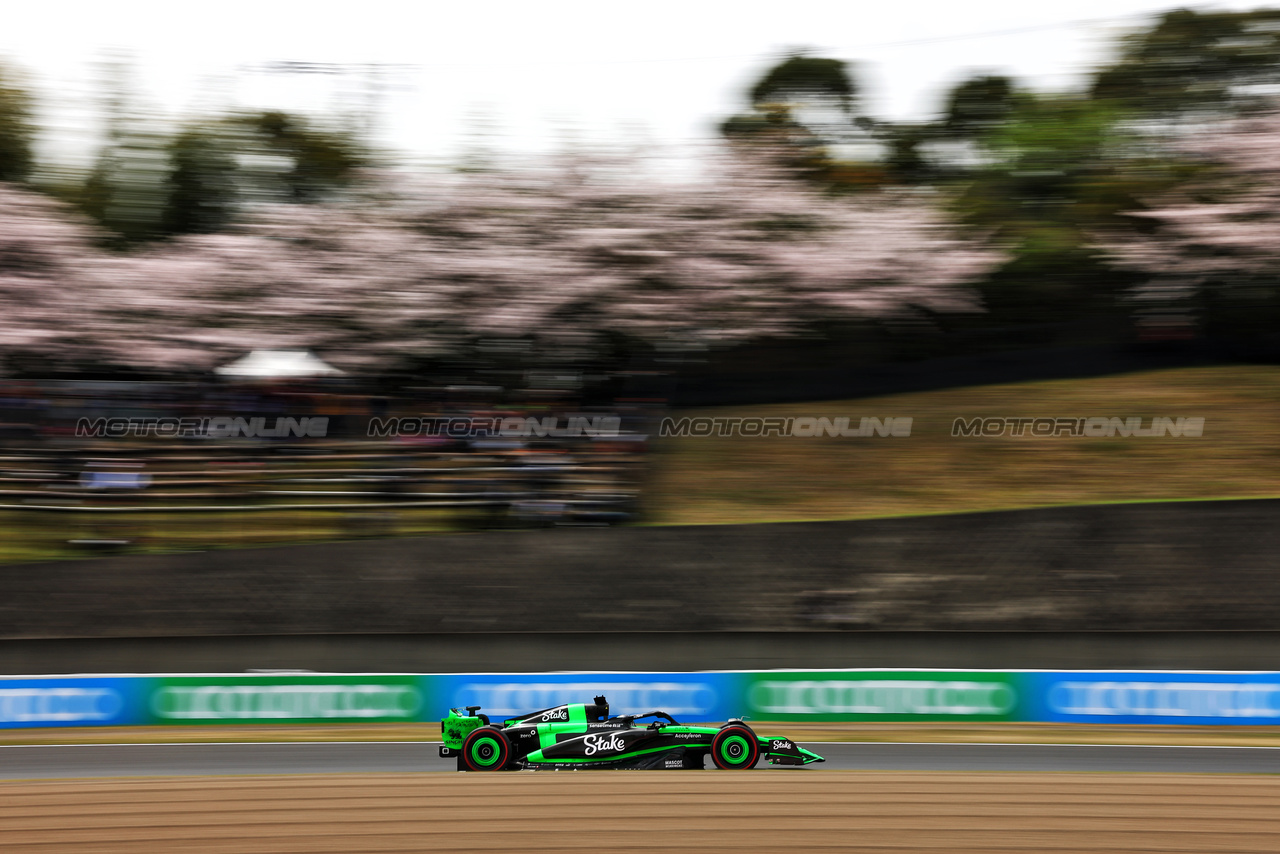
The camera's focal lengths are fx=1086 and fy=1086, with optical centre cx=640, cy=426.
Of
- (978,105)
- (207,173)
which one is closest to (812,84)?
(978,105)

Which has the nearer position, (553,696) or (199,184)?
(553,696)

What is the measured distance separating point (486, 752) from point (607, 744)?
1.06 metres

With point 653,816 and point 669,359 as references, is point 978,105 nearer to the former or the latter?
point 669,359

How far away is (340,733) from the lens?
11836 millimetres

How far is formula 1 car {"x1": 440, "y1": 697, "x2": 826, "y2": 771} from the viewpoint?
921 centimetres

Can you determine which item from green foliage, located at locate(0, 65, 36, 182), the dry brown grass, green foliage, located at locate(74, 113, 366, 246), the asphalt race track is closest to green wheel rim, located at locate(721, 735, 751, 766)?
the asphalt race track

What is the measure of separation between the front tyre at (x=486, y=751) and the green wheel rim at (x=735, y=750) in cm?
186

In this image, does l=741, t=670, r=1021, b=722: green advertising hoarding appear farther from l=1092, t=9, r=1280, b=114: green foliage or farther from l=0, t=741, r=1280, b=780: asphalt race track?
l=1092, t=9, r=1280, b=114: green foliage

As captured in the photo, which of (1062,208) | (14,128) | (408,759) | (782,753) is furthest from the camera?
(1062,208)

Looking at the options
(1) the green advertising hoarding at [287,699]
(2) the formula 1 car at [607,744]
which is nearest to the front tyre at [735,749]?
(2) the formula 1 car at [607,744]

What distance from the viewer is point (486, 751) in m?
9.39

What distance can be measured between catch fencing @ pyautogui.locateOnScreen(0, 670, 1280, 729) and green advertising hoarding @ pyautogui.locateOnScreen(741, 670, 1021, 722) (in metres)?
0.01

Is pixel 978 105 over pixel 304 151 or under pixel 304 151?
over

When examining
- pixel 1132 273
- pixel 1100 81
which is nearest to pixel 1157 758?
pixel 1132 273
